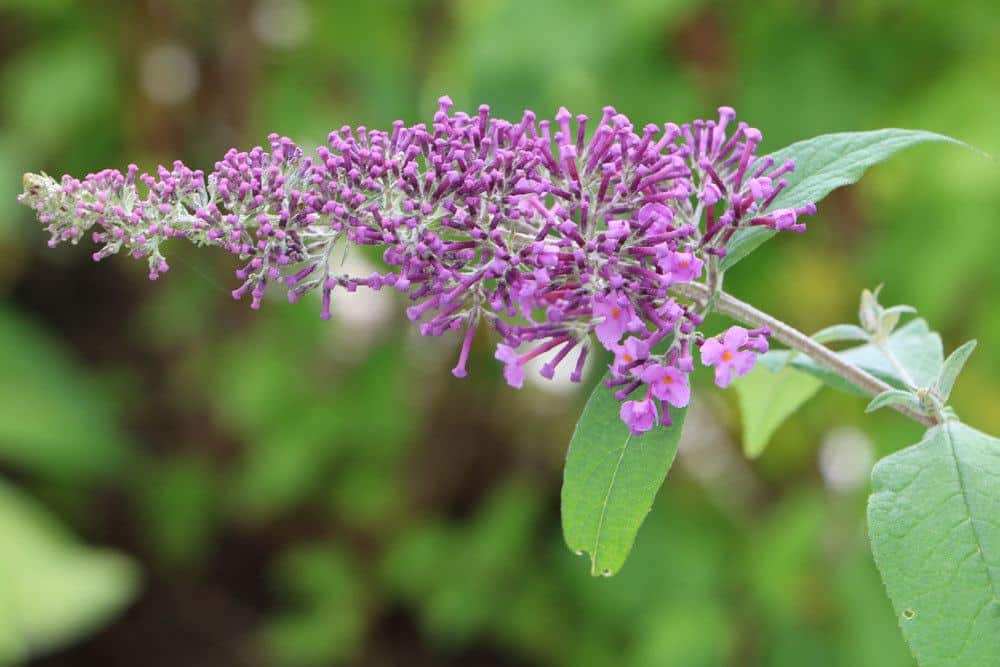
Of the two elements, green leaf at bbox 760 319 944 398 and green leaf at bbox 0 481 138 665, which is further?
green leaf at bbox 0 481 138 665

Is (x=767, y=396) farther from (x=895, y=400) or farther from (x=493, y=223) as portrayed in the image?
(x=493, y=223)

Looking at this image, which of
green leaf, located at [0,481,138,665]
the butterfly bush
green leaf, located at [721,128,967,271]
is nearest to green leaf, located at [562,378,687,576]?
the butterfly bush

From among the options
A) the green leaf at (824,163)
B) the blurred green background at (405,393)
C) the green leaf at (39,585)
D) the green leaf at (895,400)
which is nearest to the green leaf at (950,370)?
the green leaf at (895,400)

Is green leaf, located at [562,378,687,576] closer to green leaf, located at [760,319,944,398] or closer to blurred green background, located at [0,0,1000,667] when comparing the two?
green leaf, located at [760,319,944,398]

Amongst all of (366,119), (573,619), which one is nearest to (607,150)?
(366,119)

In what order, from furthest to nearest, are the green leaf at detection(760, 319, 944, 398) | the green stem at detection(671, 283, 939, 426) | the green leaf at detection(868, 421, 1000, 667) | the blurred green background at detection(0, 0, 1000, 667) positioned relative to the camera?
the blurred green background at detection(0, 0, 1000, 667), the green leaf at detection(760, 319, 944, 398), the green stem at detection(671, 283, 939, 426), the green leaf at detection(868, 421, 1000, 667)

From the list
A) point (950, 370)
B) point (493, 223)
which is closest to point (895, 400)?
point (950, 370)

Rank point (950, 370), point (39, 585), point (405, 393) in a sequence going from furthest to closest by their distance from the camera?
point (405, 393)
point (39, 585)
point (950, 370)

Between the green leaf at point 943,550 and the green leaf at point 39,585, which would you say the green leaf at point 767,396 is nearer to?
the green leaf at point 943,550
